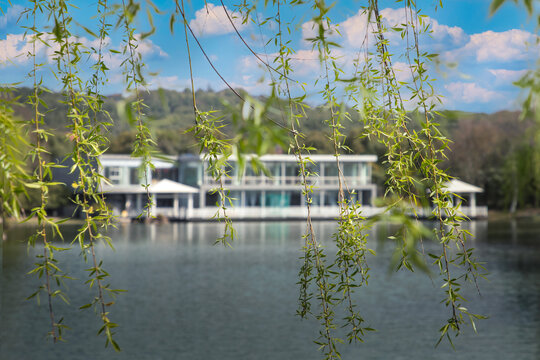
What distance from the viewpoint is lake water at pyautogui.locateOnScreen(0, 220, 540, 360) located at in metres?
10.4

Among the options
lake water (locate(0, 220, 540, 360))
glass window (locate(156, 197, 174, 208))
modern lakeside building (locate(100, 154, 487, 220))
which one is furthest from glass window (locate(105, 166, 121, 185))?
lake water (locate(0, 220, 540, 360))

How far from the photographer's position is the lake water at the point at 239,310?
34.2 feet

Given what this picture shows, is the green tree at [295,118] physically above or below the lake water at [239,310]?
above

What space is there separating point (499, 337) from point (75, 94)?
1179 cm

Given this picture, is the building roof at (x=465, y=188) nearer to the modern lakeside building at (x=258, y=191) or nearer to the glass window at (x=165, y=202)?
the modern lakeside building at (x=258, y=191)

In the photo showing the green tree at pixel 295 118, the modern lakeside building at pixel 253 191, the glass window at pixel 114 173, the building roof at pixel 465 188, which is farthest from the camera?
the building roof at pixel 465 188

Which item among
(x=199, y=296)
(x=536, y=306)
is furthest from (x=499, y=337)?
(x=199, y=296)

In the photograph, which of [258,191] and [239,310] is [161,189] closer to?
[258,191]

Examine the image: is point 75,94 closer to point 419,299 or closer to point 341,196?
point 341,196

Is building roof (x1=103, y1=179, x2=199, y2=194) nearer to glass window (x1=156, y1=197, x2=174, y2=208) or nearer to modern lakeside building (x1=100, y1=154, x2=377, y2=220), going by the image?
modern lakeside building (x1=100, y1=154, x2=377, y2=220)

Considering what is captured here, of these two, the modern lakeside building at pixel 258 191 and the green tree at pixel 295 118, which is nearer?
the green tree at pixel 295 118

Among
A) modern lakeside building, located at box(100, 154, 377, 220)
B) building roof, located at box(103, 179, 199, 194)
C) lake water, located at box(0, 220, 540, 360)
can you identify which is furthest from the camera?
modern lakeside building, located at box(100, 154, 377, 220)


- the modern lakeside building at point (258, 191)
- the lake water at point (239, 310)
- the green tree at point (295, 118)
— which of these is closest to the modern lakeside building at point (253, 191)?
the modern lakeside building at point (258, 191)

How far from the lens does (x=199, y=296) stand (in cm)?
1338
